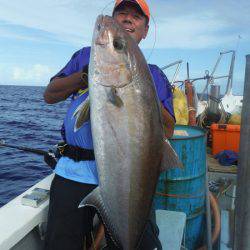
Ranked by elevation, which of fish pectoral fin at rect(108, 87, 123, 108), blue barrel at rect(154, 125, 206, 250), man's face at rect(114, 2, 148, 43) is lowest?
blue barrel at rect(154, 125, 206, 250)

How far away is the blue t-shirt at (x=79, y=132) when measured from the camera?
2697mm

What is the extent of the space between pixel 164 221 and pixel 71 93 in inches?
65.8

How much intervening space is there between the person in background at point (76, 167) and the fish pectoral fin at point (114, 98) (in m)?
0.57

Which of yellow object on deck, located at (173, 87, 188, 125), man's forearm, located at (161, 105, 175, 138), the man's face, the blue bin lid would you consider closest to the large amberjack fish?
man's forearm, located at (161, 105, 175, 138)

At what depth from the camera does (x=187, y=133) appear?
170 inches

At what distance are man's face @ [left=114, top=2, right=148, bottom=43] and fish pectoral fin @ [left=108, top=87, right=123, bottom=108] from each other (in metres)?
0.87

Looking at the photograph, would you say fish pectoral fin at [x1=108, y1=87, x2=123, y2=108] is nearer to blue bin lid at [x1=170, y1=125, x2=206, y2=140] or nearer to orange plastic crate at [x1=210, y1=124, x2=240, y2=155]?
blue bin lid at [x1=170, y1=125, x2=206, y2=140]

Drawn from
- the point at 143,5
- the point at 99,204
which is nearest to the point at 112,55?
the point at 143,5

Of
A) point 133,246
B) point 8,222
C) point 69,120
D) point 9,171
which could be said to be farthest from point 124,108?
point 9,171

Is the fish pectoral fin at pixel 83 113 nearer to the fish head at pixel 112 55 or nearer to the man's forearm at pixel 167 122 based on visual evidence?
the fish head at pixel 112 55

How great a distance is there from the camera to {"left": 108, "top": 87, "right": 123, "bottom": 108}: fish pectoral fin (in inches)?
83.7

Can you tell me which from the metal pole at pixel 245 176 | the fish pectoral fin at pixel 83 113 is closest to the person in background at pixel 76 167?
the fish pectoral fin at pixel 83 113

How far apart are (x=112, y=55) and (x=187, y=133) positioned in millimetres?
2313

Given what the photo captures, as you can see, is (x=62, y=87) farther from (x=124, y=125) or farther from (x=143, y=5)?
(x=143, y=5)
